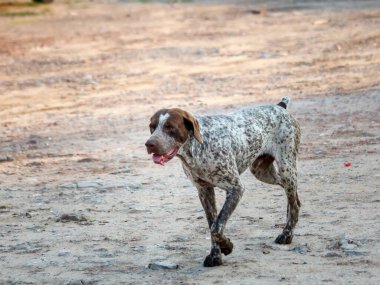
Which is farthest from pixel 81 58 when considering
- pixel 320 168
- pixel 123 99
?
pixel 320 168

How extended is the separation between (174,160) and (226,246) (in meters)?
4.37

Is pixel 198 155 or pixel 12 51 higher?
pixel 198 155

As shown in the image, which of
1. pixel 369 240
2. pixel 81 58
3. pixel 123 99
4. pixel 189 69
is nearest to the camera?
pixel 369 240

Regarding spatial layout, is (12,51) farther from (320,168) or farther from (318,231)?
(318,231)

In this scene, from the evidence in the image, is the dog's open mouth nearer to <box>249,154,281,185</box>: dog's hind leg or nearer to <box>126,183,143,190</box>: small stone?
<box>249,154,281,185</box>: dog's hind leg

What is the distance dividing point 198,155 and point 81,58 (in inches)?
513

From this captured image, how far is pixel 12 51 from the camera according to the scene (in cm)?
2223

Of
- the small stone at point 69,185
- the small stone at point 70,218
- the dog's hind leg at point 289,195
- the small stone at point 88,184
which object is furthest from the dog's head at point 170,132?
the small stone at point 69,185

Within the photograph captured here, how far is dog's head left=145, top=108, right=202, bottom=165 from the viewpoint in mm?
8023

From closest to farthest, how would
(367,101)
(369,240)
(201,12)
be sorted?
(369,240), (367,101), (201,12)

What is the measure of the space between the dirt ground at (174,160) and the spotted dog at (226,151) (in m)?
0.35

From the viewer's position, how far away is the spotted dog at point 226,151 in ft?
26.6

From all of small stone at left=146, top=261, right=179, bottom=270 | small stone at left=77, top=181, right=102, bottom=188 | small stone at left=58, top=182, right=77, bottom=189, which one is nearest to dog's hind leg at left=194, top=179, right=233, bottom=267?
small stone at left=146, top=261, right=179, bottom=270

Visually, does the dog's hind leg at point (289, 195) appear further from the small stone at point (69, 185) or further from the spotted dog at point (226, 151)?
the small stone at point (69, 185)
